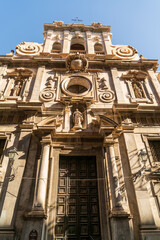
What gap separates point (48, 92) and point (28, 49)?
606 cm

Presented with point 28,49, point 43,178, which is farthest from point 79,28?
point 43,178

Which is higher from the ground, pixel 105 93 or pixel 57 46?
pixel 57 46

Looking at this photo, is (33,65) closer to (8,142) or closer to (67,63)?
(67,63)

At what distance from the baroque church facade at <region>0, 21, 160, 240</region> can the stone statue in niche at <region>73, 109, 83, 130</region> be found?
5 centimetres

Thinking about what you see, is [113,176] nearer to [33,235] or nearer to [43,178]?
[43,178]

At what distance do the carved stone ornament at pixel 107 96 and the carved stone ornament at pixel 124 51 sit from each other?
516cm

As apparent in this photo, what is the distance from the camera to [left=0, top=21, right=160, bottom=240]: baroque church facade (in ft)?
21.9

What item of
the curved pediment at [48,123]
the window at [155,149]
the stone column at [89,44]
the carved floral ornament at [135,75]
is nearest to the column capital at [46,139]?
the curved pediment at [48,123]

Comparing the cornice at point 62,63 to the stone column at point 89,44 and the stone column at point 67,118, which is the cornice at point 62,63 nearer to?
the stone column at point 89,44

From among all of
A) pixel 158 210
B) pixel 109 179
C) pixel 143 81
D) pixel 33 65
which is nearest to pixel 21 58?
pixel 33 65

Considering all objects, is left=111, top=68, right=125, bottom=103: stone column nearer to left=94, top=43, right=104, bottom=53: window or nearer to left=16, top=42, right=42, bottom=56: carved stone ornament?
left=94, top=43, right=104, bottom=53: window

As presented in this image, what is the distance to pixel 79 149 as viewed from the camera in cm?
876

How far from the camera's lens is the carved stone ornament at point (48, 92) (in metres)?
10.8

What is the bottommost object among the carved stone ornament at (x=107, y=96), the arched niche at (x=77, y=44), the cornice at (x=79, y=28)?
the carved stone ornament at (x=107, y=96)
